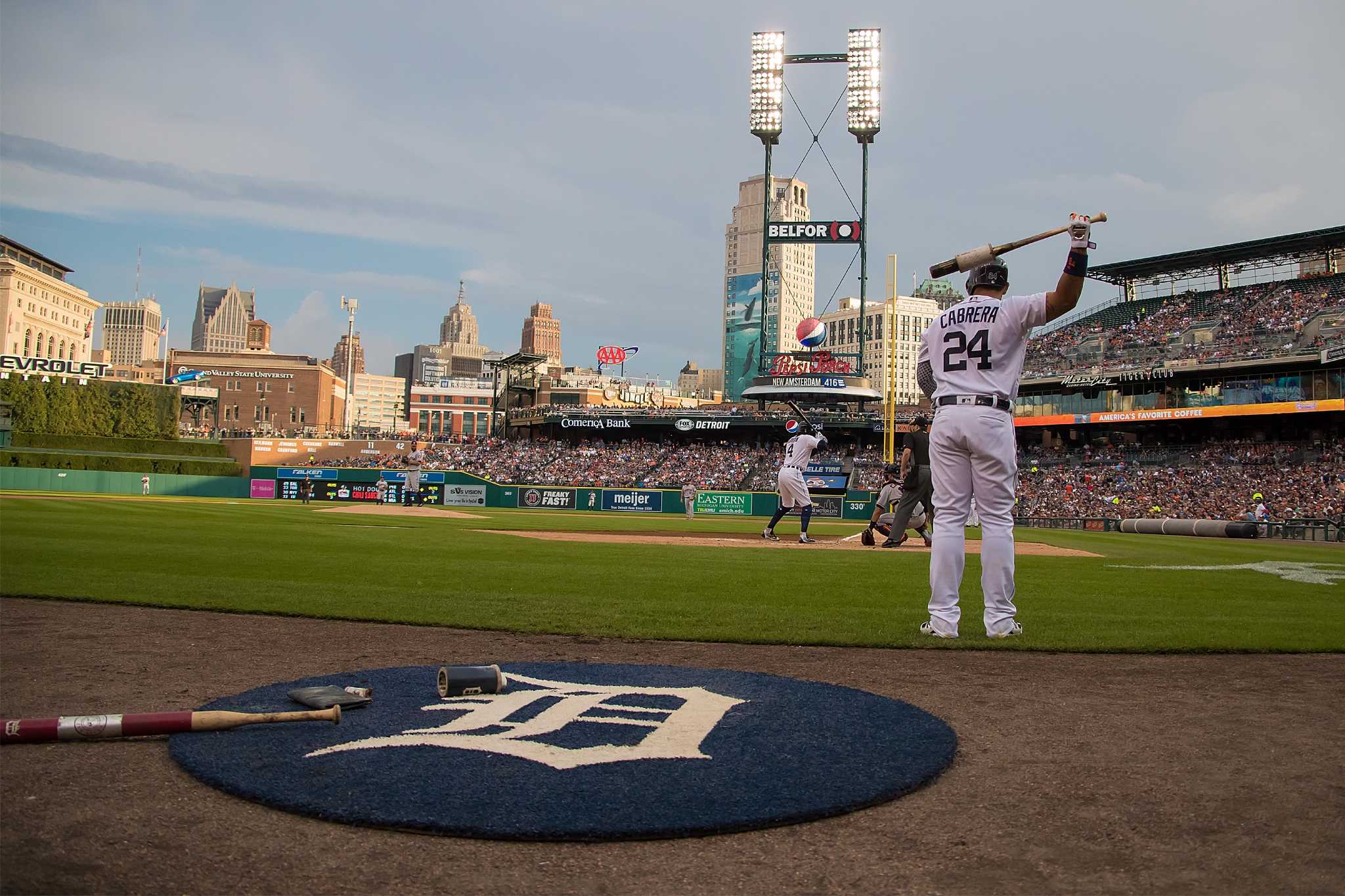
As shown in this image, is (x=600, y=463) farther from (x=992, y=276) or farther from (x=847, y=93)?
(x=992, y=276)

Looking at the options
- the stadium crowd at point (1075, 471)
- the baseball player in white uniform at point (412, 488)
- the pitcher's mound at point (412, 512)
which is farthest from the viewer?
the baseball player in white uniform at point (412, 488)

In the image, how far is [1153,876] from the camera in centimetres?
235

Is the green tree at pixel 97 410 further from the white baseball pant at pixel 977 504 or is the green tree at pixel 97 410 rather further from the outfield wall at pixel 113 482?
the white baseball pant at pixel 977 504

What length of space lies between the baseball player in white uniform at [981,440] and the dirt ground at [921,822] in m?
1.56

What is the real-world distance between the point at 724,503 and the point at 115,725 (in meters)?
41.0

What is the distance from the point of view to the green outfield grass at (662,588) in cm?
644

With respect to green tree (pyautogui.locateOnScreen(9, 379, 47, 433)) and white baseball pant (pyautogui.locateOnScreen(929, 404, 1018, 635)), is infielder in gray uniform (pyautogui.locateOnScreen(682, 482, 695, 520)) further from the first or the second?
green tree (pyautogui.locateOnScreen(9, 379, 47, 433))

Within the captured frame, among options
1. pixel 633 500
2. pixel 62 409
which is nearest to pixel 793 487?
pixel 633 500

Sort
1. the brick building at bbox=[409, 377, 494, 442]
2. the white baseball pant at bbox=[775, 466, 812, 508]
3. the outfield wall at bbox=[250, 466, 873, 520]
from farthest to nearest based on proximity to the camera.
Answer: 1. the brick building at bbox=[409, 377, 494, 442]
2. the outfield wall at bbox=[250, 466, 873, 520]
3. the white baseball pant at bbox=[775, 466, 812, 508]

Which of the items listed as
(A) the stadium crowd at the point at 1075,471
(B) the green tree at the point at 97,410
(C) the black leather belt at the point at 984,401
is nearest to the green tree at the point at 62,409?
(B) the green tree at the point at 97,410

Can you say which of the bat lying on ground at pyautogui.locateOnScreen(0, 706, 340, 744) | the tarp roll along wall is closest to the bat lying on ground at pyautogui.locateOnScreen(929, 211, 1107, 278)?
the bat lying on ground at pyautogui.locateOnScreen(0, 706, 340, 744)

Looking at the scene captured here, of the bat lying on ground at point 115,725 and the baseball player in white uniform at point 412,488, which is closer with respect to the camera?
the bat lying on ground at point 115,725

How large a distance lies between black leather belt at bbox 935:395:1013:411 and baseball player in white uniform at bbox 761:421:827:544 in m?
9.36

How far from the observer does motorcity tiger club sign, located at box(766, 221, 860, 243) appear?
55.0m
